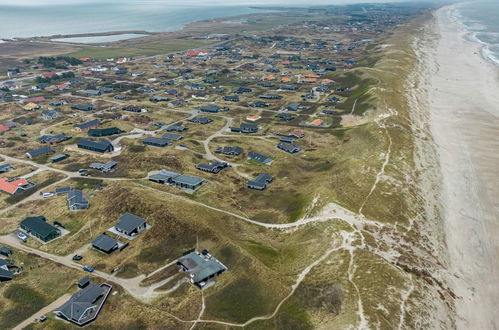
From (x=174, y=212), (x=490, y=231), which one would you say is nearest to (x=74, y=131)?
(x=174, y=212)

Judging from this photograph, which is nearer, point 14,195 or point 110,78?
point 14,195

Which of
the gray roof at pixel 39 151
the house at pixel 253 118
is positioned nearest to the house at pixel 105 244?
the gray roof at pixel 39 151

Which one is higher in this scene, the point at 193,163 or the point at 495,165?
the point at 193,163

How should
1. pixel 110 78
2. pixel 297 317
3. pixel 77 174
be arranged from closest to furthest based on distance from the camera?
pixel 297 317 → pixel 77 174 → pixel 110 78

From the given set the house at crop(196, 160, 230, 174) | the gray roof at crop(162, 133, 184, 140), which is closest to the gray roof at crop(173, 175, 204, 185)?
the house at crop(196, 160, 230, 174)

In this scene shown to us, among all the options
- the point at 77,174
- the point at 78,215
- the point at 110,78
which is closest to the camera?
the point at 78,215

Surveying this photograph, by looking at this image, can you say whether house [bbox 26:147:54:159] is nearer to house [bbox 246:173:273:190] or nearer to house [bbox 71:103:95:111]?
house [bbox 71:103:95:111]

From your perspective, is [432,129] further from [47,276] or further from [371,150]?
[47,276]
